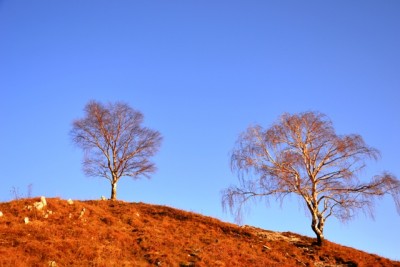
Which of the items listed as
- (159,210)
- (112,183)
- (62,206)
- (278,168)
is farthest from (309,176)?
(112,183)

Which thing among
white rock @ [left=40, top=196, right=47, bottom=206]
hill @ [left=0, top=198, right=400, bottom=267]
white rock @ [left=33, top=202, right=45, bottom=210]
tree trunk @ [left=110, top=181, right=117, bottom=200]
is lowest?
hill @ [left=0, top=198, right=400, bottom=267]

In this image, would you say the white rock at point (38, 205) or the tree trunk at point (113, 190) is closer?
the white rock at point (38, 205)

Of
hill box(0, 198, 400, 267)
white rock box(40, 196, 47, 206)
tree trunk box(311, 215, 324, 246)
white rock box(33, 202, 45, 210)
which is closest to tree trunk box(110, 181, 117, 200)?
hill box(0, 198, 400, 267)

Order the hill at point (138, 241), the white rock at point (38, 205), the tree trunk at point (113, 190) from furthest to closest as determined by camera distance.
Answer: the tree trunk at point (113, 190) < the white rock at point (38, 205) < the hill at point (138, 241)

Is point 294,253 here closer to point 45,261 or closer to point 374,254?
point 374,254

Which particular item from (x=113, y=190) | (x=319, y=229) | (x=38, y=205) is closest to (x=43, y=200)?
(x=38, y=205)

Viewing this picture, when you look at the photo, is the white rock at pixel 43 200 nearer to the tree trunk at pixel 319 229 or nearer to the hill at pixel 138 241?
the hill at pixel 138 241

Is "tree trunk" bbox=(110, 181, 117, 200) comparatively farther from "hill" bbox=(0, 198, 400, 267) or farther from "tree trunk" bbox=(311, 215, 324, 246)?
"tree trunk" bbox=(311, 215, 324, 246)

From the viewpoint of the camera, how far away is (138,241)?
22.0 metres

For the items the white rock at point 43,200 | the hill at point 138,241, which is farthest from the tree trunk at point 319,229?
the white rock at point 43,200

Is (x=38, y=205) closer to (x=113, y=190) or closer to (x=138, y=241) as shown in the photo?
(x=138, y=241)

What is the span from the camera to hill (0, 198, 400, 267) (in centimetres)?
1870

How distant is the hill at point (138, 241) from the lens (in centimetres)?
1870

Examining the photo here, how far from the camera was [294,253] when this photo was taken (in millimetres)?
24719
